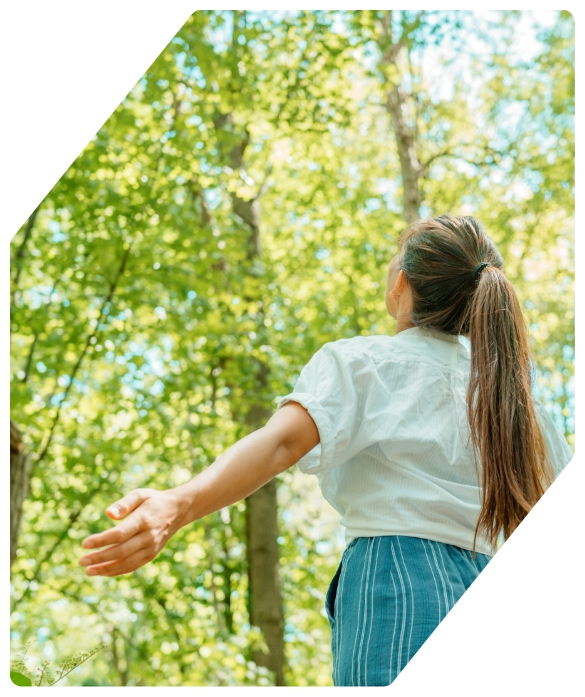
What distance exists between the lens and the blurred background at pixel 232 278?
13.0ft

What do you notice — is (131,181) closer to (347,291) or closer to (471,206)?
(347,291)

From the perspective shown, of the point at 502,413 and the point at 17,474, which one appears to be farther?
the point at 17,474

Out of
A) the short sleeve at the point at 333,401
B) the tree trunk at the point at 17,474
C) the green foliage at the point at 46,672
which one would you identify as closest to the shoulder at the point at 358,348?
the short sleeve at the point at 333,401

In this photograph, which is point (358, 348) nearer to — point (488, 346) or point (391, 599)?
point (488, 346)

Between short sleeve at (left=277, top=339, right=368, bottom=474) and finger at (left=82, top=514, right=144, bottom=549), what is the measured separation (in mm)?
286

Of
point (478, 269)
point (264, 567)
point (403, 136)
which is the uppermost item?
point (403, 136)

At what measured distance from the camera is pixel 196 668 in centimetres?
418

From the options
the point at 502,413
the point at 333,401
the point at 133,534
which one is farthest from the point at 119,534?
the point at 502,413

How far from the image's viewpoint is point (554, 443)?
47.3 inches

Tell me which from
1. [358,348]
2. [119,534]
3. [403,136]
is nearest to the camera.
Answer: [119,534]

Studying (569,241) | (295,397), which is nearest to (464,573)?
(295,397)

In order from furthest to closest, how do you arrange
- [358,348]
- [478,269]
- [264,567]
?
[264,567], [478,269], [358,348]

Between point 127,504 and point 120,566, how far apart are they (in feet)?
0.23

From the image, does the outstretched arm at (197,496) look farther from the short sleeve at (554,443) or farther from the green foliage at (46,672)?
the short sleeve at (554,443)
